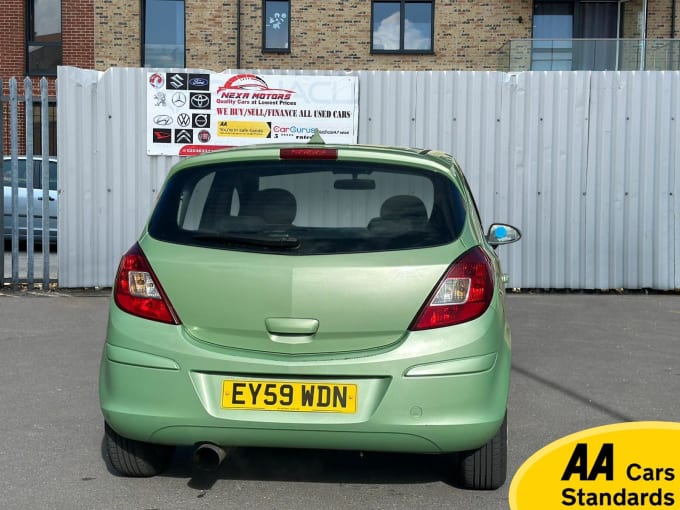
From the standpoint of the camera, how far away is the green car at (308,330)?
163 inches

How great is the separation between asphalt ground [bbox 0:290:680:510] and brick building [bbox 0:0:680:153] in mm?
15502

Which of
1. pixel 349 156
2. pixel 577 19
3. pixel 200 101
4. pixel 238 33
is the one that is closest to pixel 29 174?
pixel 200 101

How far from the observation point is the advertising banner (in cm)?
1190

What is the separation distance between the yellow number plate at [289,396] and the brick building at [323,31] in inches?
847

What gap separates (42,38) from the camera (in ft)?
86.3

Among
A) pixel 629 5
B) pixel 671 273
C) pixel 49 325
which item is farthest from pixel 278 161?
pixel 629 5

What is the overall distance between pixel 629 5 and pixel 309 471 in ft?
77.0

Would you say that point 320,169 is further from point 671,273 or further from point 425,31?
point 425,31

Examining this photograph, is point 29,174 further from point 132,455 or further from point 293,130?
point 132,455

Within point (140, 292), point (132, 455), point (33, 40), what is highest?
point (33, 40)

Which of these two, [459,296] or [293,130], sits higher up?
[293,130]

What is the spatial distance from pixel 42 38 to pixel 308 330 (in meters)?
24.1

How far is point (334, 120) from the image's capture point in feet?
39.4

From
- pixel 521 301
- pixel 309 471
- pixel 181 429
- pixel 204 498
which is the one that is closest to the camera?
pixel 181 429
